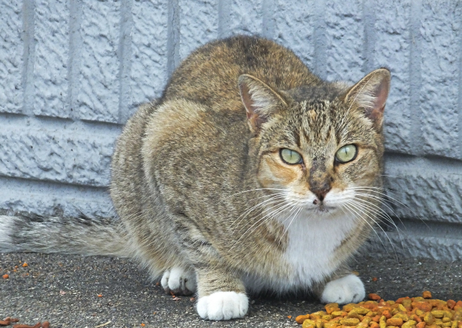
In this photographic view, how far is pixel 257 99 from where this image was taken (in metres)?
3.54

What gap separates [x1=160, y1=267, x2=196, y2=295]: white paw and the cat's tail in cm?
61

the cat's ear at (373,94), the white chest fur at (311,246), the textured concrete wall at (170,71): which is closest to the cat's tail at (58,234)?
the textured concrete wall at (170,71)

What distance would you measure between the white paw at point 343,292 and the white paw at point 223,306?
0.44 meters

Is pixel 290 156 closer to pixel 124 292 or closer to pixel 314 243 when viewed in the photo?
pixel 314 243

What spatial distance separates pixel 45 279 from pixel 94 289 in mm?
Result: 346

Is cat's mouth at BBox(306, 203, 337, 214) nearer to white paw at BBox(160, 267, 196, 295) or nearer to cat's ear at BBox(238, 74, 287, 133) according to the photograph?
cat's ear at BBox(238, 74, 287, 133)

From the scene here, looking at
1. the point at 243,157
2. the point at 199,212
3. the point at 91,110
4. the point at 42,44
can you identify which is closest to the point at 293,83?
the point at 243,157

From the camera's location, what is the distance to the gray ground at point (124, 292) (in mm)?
3607

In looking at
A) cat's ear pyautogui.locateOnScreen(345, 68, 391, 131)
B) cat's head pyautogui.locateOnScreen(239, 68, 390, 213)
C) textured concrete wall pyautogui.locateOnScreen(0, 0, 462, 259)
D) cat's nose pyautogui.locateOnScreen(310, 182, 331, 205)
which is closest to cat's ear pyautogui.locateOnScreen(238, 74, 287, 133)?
cat's head pyautogui.locateOnScreen(239, 68, 390, 213)

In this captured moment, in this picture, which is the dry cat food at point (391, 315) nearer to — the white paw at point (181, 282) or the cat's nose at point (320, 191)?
the cat's nose at point (320, 191)

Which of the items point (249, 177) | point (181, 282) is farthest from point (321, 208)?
point (181, 282)

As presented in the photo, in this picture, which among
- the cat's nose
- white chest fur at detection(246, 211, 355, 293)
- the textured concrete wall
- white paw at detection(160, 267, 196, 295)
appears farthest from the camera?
the textured concrete wall

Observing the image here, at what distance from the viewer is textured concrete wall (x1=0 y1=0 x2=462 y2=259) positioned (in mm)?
4273

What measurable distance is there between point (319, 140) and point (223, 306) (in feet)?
2.97
